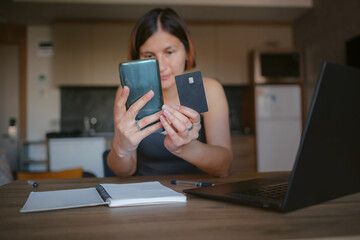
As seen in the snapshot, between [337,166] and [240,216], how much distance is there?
0.73 feet

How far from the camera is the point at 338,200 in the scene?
2.03 feet

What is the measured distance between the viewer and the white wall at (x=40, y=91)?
4367 mm

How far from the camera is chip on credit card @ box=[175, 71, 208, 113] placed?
2.64ft

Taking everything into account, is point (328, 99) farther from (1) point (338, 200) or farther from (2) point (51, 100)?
(2) point (51, 100)

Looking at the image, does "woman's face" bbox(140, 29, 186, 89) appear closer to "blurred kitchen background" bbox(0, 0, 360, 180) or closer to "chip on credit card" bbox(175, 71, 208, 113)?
"chip on credit card" bbox(175, 71, 208, 113)

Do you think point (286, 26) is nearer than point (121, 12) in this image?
No

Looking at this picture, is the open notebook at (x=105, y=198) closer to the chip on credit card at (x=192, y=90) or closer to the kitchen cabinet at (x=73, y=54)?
the chip on credit card at (x=192, y=90)

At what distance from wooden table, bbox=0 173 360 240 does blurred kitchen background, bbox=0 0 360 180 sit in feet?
10.6

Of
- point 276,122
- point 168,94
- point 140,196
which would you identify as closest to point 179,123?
point 140,196

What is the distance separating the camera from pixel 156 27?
134cm

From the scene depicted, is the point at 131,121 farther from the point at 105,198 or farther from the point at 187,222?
the point at 187,222

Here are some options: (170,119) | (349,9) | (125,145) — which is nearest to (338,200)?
(170,119)

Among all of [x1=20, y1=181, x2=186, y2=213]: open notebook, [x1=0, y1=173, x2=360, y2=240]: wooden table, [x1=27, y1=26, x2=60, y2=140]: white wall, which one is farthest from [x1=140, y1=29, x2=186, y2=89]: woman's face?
[x1=27, y1=26, x2=60, y2=140]: white wall

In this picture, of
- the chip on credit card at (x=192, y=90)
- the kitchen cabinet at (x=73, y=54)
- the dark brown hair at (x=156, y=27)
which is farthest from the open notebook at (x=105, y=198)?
the kitchen cabinet at (x=73, y=54)
